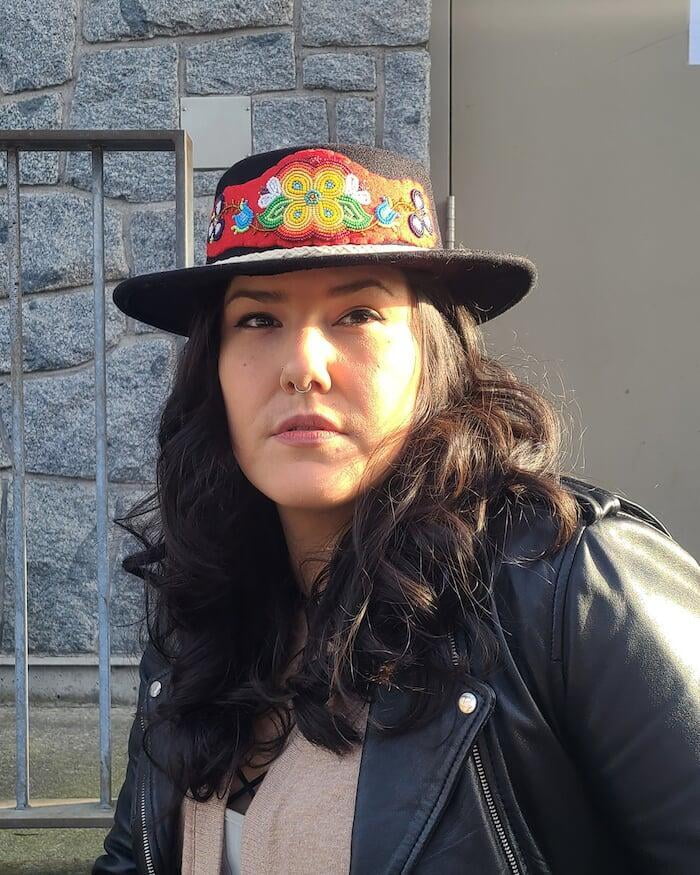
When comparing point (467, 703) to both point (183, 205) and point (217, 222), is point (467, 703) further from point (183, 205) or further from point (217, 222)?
point (183, 205)

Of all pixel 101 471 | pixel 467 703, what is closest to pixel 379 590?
pixel 467 703

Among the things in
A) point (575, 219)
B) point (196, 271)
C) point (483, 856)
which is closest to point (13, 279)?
point (196, 271)

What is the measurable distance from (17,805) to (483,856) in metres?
1.59

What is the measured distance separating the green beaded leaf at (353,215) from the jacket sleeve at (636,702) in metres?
0.59

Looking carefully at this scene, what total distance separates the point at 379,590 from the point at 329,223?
551 mm

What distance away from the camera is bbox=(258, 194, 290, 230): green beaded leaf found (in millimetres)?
1514

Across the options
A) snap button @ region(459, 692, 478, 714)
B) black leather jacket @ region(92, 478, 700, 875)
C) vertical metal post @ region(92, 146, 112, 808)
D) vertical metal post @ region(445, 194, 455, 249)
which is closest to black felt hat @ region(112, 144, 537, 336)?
black leather jacket @ region(92, 478, 700, 875)

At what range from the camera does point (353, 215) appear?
1.49m

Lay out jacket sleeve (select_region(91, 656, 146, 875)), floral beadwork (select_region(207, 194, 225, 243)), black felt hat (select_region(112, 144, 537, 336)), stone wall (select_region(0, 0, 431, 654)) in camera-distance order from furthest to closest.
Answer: stone wall (select_region(0, 0, 431, 654))
jacket sleeve (select_region(91, 656, 146, 875))
floral beadwork (select_region(207, 194, 225, 243))
black felt hat (select_region(112, 144, 537, 336))

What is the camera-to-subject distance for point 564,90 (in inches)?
136

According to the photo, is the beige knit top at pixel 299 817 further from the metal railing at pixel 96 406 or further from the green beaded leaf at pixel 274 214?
the metal railing at pixel 96 406

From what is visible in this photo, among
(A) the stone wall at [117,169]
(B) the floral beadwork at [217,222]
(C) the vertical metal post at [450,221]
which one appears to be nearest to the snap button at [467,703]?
(B) the floral beadwork at [217,222]

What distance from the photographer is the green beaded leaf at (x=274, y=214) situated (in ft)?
4.97

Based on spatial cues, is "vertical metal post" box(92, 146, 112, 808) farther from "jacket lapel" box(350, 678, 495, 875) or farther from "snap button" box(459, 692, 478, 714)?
"snap button" box(459, 692, 478, 714)
